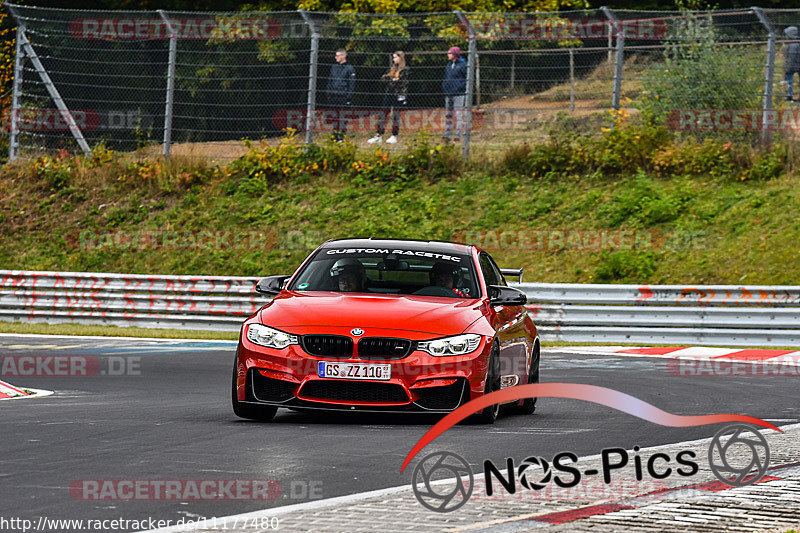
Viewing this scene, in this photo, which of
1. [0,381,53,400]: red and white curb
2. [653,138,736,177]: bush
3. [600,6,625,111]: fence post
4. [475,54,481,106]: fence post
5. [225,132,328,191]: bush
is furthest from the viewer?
[225,132,328,191]: bush

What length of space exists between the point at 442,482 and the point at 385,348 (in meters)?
2.49

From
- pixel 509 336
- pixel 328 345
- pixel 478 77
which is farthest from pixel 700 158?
pixel 328 345

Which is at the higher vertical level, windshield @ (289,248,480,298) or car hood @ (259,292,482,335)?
windshield @ (289,248,480,298)

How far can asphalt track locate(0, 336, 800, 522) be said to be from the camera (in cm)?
662

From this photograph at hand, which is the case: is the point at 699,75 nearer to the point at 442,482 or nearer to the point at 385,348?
the point at 385,348

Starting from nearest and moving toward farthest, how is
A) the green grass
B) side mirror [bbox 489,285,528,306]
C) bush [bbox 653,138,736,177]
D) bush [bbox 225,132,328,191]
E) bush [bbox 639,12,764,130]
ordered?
side mirror [bbox 489,285,528,306]
the green grass
bush [bbox 639,12,764,130]
bush [bbox 653,138,736,177]
bush [bbox 225,132,328,191]

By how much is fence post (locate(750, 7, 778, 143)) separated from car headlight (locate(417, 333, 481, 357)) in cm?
1552

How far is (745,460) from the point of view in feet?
25.8

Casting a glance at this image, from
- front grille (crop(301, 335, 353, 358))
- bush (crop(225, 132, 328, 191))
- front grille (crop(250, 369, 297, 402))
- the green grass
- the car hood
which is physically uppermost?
bush (crop(225, 132, 328, 191))

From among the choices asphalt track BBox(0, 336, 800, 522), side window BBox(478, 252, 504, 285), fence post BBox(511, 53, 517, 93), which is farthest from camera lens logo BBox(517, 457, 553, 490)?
fence post BBox(511, 53, 517, 93)

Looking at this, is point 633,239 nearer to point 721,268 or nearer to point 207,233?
point 721,268

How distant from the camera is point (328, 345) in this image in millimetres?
9156

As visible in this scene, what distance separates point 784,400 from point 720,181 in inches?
492

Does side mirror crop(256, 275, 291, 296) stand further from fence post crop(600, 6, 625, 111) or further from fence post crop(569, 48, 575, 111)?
fence post crop(600, 6, 625, 111)
